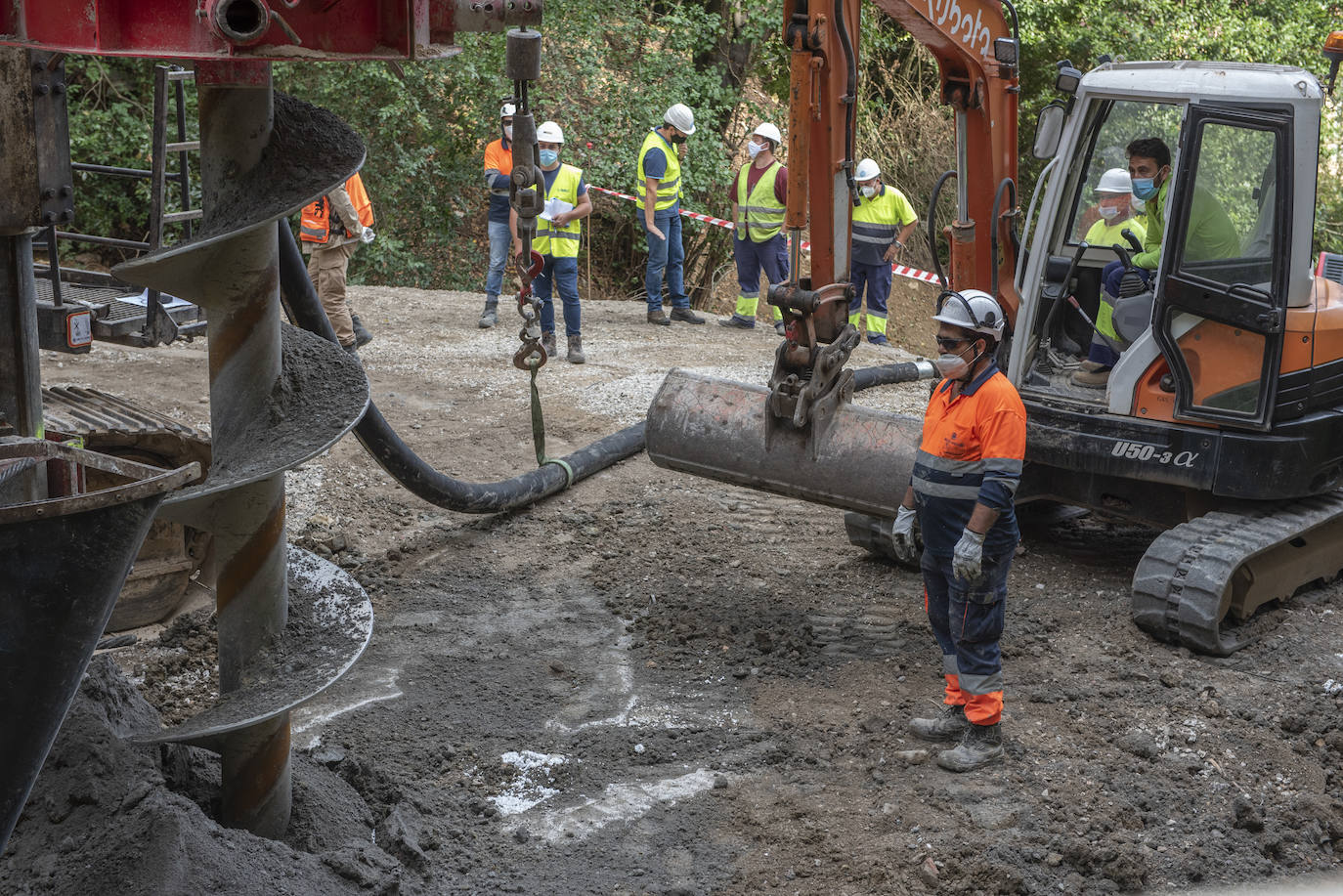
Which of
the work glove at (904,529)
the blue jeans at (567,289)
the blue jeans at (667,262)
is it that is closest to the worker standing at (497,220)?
the blue jeans at (567,289)

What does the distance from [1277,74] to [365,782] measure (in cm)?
520

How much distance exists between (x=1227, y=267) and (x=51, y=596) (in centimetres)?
552

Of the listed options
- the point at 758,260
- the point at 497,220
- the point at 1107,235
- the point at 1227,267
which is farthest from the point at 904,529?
the point at 497,220

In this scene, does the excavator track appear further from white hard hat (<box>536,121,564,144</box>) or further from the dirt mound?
white hard hat (<box>536,121,564,144</box>)

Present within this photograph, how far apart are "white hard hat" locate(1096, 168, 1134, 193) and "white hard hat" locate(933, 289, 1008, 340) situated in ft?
8.44

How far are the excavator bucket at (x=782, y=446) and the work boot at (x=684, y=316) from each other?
7.39 m

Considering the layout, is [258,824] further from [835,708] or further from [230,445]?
[835,708]

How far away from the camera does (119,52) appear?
2781 millimetres

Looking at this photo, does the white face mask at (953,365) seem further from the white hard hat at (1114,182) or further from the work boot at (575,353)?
the work boot at (575,353)

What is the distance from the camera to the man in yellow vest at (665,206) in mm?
12875

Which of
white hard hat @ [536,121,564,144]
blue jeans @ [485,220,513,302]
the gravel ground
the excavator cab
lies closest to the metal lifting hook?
the gravel ground

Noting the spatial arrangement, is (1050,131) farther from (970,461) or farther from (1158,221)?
(970,461)

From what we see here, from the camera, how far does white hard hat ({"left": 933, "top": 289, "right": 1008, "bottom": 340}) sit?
5.01 m

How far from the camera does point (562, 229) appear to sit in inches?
448
